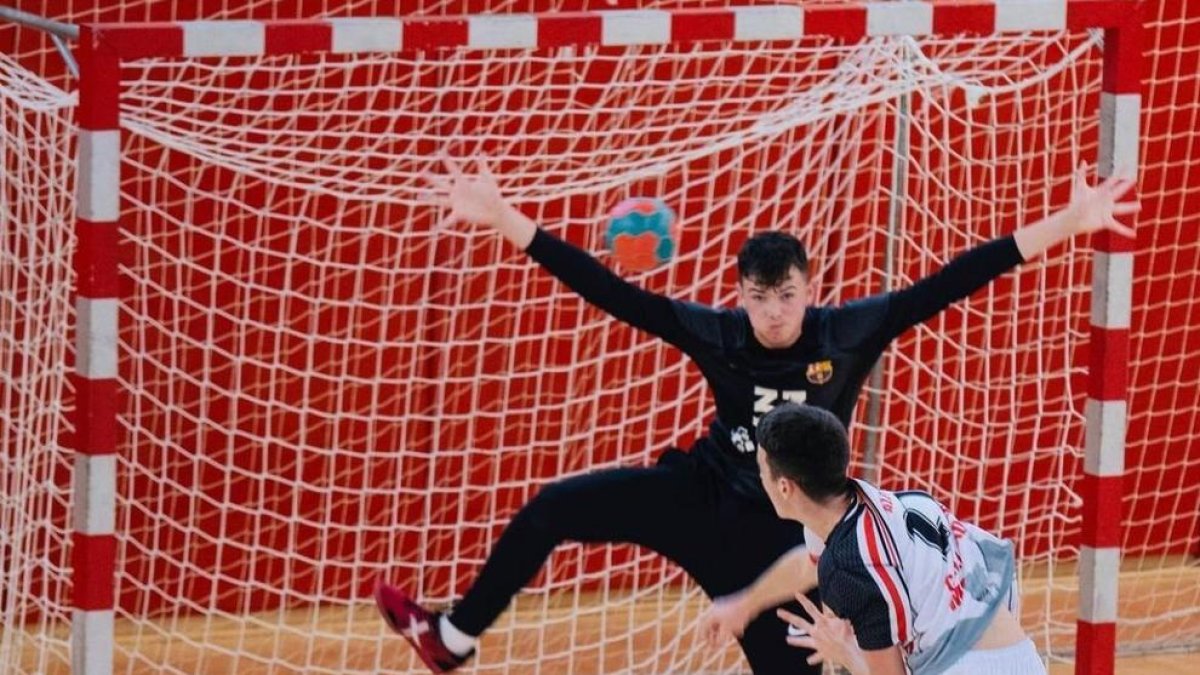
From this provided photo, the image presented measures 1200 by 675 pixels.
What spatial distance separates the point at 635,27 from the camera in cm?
503

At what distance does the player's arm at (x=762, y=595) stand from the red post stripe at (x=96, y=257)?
1.40 meters

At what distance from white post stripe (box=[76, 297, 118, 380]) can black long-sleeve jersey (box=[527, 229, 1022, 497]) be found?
1040mm

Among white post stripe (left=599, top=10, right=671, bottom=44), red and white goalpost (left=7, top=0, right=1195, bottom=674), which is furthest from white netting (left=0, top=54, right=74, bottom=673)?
white post stripe (left=599, top=10, right=671, bottom=44)

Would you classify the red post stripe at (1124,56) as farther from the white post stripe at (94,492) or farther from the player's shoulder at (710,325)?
the white post stripe at (94,492)

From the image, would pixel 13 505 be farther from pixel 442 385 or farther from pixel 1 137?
pixel 442 385

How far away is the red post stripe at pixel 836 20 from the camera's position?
203 inches

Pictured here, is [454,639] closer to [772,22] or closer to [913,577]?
[913,577]

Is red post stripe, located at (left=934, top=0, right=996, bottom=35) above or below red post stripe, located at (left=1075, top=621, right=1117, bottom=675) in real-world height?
above

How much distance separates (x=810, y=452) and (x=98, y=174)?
1565 millimetres

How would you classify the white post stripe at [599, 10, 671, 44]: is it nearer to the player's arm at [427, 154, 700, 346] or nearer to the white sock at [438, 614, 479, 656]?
the player's arm at [427, 154, 700, 346]

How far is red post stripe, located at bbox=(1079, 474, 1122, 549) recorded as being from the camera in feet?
18.1

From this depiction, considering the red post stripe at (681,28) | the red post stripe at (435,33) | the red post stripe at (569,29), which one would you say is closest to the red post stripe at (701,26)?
the red post stripe at (681,28)

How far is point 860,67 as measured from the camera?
6434 mm

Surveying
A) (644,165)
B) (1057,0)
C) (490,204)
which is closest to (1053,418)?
(644,165)
